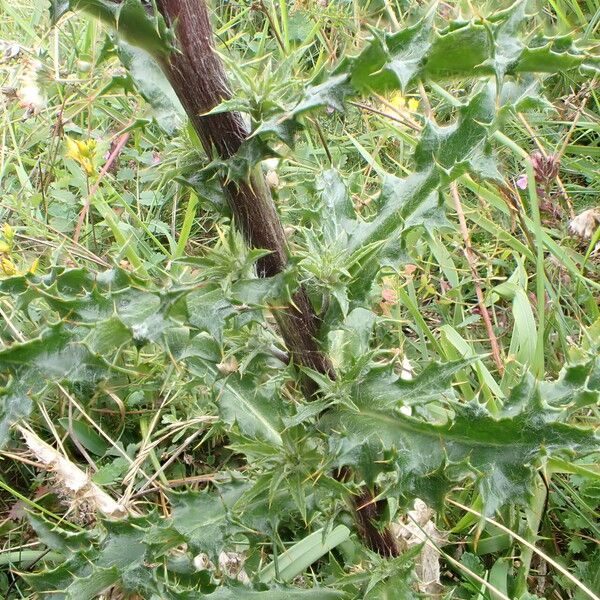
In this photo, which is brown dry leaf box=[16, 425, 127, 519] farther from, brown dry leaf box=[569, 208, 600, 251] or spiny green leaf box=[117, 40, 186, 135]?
brown dry leaf box=[569, 208, 600, 251]

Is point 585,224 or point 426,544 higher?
point 585,224

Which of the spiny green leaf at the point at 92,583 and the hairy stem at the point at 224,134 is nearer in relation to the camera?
the hairy stem at the point at 224,134

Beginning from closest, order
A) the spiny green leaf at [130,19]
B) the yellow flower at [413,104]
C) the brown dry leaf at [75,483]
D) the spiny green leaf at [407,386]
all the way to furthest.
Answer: the spiny green leaf at [130,19] < the spiny green leaf at [407,386] < the brown dry leaf at [75,483] < the yellow flower at [413,104]

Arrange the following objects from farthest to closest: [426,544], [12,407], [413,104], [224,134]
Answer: [413,104] → [426,544] → [12,407] → [224,134]

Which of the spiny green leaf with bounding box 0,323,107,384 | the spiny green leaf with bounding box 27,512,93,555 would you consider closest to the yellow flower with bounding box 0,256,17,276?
the spiny green leaf with bounding box 27,512,93,555

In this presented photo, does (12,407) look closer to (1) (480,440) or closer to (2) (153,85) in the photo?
(2) (153,85)

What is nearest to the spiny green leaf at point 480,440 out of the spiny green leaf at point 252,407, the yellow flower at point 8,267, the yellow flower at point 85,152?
the spiny green leaf at point 252,407

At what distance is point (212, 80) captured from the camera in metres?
1.17

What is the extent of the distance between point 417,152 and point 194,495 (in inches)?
34.4

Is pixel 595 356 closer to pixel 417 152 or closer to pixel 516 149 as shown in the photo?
pixel 417 152

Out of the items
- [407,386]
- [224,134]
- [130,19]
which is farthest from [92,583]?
[130,19]

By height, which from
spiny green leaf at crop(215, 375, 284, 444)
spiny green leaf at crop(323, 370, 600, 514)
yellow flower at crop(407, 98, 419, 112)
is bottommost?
spiny green leaf at crop(323, 370, 600, 514)

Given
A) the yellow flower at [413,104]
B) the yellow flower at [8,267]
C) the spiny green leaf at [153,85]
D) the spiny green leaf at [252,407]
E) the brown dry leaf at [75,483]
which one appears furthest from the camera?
the yellow flower at [413,104]

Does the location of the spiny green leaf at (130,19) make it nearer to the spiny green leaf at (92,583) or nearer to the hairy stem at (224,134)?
the hairy stem at (224,134)
